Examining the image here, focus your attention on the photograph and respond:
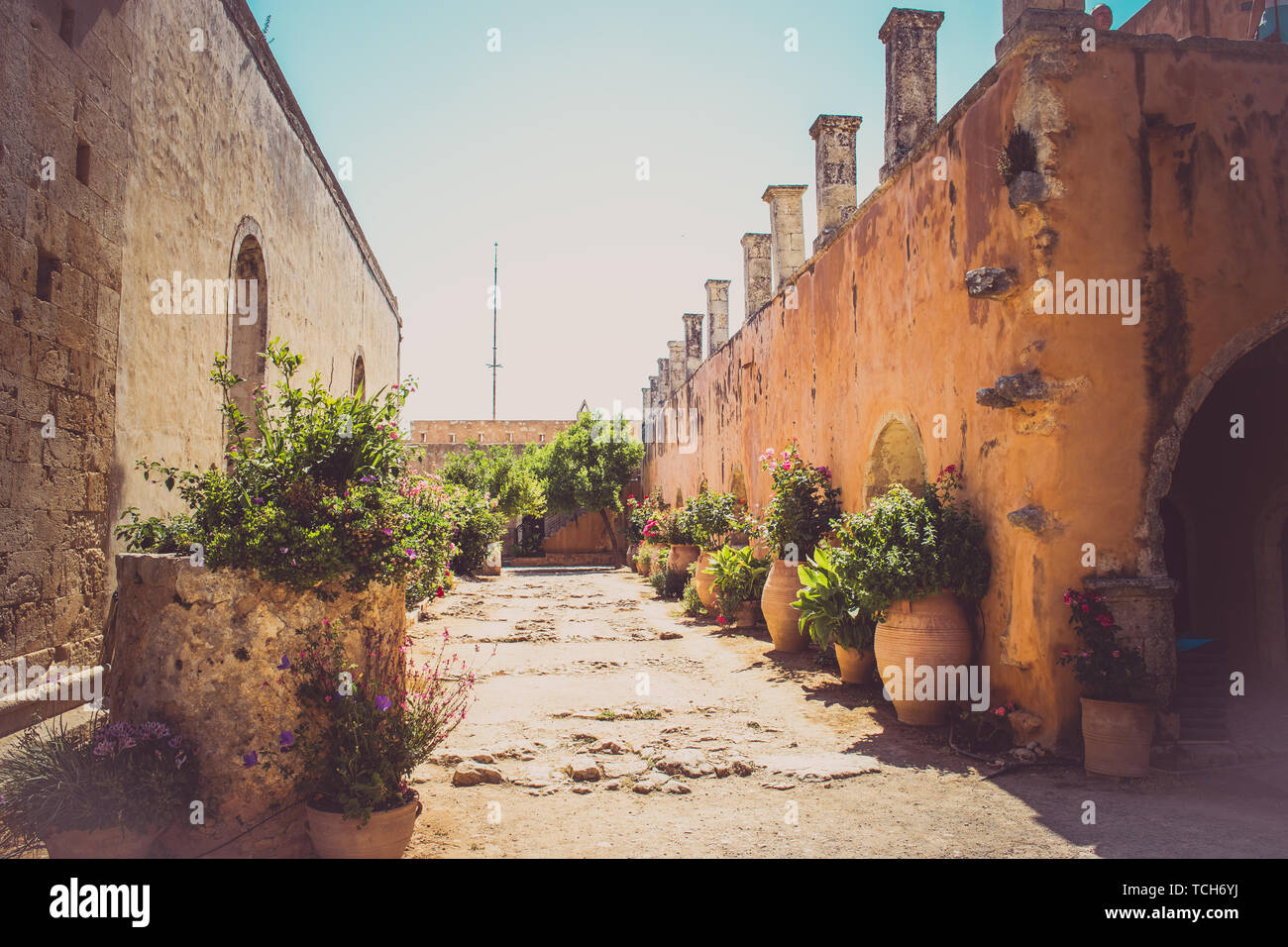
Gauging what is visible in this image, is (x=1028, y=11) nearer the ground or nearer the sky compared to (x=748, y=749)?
nearer the sky

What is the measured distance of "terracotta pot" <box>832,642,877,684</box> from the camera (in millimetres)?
7623

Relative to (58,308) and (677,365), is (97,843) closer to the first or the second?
(58,308)

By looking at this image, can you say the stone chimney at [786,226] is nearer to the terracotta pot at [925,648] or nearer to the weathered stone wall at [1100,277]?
the weathered stone wall at [1100,277]

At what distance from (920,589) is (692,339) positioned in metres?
16.2

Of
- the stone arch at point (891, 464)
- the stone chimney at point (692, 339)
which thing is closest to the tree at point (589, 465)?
the stone chimney at point (692, 339)

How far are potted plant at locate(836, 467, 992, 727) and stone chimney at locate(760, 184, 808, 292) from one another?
275 inches

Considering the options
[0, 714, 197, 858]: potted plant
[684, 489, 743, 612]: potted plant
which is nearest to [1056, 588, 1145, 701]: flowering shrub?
[0, 714, 197, 858]: potted plant

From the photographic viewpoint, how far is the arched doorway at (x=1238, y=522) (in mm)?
7957

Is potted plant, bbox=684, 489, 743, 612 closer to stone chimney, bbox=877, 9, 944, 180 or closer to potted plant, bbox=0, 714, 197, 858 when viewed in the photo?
stone chimney, bbox=877, 9, 944, 180
